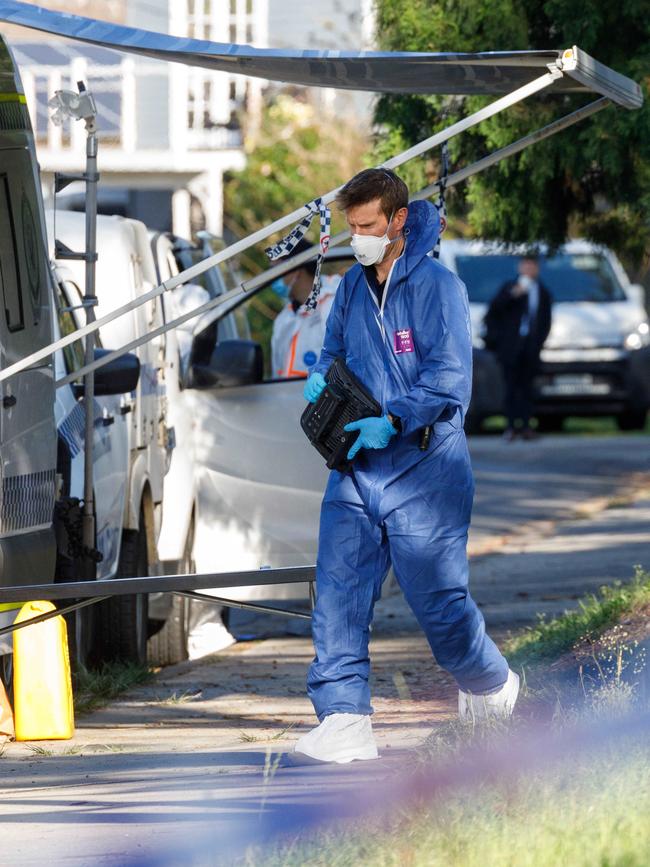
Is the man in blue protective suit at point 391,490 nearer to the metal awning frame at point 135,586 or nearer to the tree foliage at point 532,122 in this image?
the metal awning frame at point 135,586

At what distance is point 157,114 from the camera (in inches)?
1005

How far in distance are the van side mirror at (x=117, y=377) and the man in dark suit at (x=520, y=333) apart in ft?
42.2

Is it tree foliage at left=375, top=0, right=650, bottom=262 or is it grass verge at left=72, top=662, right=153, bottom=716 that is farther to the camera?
tree foliage at left=375, top=0, right=650, bottom=262

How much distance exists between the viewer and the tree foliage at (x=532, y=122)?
881cm

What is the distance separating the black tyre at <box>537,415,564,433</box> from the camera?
76.9 feet

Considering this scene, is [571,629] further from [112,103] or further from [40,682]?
[112,103]

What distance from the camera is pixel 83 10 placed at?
36750mm

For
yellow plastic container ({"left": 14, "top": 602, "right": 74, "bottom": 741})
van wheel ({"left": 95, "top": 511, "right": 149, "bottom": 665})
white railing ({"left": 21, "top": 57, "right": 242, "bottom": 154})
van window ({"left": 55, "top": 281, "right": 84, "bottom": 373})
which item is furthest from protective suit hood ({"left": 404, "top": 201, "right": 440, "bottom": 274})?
white railing ({"left": 21, "top": 57, "right": 242, "bottom": 154})

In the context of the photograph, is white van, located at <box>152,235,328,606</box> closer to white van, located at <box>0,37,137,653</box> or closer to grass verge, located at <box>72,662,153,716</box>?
grass verge, located at <box>72,662,153,716</box>

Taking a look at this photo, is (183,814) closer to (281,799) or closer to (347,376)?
(281,799)

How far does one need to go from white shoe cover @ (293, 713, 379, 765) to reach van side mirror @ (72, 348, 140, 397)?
2.27m

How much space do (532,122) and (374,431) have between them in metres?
3.71

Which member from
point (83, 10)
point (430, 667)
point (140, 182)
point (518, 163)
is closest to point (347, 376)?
point (430, 667)

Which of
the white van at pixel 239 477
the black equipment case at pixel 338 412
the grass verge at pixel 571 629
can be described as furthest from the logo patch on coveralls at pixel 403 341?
the white van at pixel 239 477
